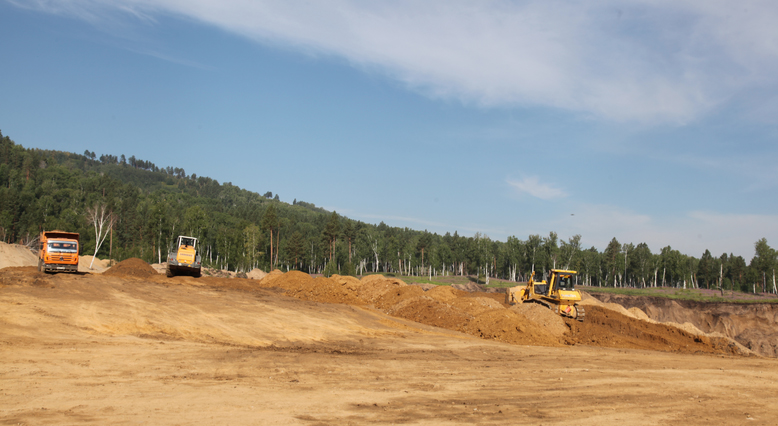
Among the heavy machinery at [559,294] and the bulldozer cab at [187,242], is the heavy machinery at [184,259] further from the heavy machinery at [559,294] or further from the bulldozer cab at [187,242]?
the heavy machinery at [559,294]

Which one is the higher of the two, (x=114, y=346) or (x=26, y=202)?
(x=26, y=202)

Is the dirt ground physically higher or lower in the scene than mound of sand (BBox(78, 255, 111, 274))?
lower

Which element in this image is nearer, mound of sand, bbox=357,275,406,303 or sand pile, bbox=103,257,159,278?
mound of sand, bbox=357,275,406,303

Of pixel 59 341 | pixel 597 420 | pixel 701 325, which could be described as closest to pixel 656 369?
pixel 597 420

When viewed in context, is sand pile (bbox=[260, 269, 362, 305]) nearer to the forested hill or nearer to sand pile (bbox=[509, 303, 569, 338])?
sand pile (bbox=[509, 303, 569, 338])

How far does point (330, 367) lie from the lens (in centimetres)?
1322

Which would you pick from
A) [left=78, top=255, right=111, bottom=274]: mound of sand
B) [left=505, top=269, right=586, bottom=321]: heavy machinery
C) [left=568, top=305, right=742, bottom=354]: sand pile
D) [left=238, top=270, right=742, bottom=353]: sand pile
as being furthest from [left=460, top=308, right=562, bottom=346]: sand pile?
[left=78, top=255, right=111, bottom=274]: mound of sand

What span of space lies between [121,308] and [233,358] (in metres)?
9.49

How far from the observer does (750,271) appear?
100562mm

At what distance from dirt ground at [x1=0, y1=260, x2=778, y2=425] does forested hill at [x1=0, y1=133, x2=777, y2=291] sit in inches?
2330

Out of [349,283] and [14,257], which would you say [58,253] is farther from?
[349,283]

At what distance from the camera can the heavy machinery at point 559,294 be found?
2567 centimetres

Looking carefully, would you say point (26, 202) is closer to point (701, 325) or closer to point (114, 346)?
point (114, 346)

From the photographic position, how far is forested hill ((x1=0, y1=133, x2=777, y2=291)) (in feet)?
297
